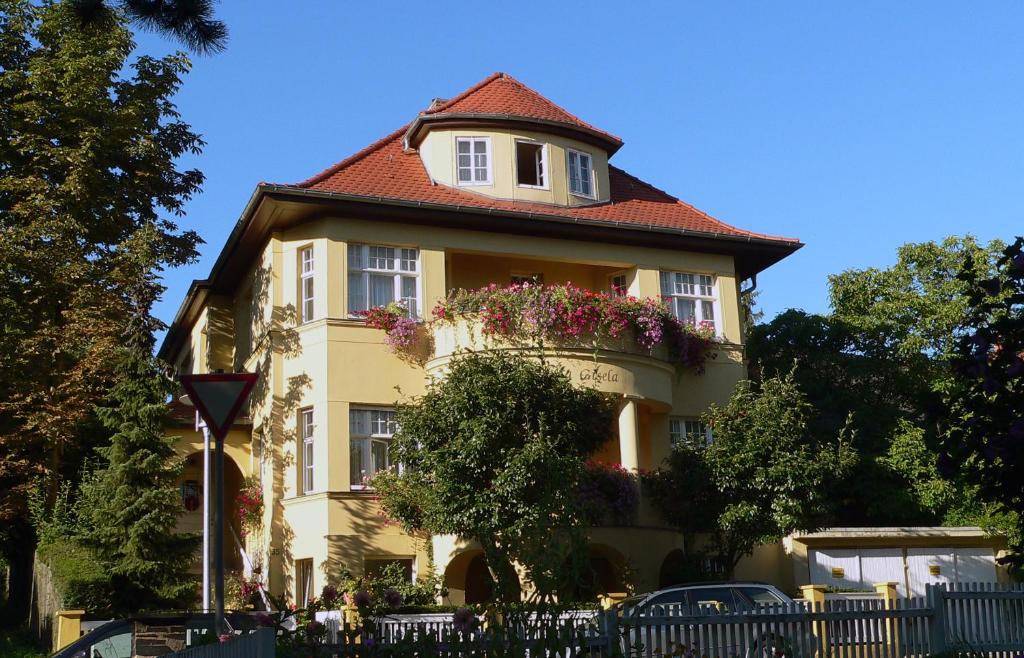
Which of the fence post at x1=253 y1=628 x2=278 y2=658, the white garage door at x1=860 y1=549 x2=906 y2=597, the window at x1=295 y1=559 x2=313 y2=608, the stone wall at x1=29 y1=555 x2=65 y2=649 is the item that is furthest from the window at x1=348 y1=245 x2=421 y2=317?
the fence post at x1=253 y1=628 x2=278 y2=658

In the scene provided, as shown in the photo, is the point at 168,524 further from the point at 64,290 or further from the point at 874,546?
the point at 874,546

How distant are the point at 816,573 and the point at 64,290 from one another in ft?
58.3

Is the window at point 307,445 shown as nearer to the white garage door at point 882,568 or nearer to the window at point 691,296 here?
the window at point 691,296

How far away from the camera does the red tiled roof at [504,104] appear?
92.9 feet

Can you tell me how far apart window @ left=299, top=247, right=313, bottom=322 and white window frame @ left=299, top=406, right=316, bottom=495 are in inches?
78.9

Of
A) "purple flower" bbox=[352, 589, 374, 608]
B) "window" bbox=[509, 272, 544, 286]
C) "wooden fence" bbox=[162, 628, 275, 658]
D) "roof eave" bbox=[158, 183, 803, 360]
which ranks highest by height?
"roof eave" bbox=[158, 183, 803, 360]

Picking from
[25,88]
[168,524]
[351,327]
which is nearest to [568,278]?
[351,327]

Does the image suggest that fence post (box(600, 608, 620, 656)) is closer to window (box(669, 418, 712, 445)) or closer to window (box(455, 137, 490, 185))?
window (box(669, 418, 712, 445))

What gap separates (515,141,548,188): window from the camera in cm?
2838

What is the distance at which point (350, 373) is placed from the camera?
25.3m

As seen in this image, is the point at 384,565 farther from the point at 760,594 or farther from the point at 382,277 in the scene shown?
the point at 760,594

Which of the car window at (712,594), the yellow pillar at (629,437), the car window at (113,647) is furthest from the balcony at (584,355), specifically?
the car window at (113,647)

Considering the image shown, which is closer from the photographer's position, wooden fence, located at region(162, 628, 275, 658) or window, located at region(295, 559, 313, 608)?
wooden fence, located at region(162, 628, 275, 658)

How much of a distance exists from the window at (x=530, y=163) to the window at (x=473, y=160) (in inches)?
27.9
